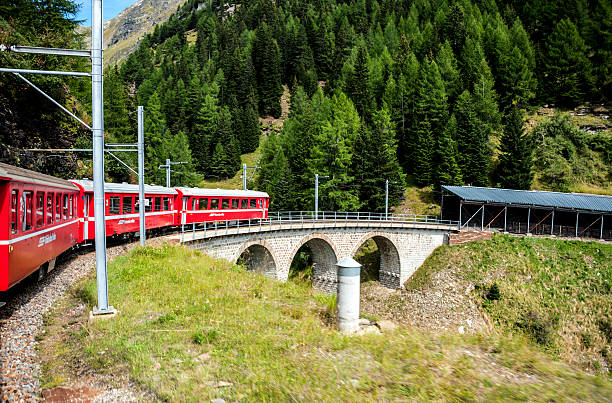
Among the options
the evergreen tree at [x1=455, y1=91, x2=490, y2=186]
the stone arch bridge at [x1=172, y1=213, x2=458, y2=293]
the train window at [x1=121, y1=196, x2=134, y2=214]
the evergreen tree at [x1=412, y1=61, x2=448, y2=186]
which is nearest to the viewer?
the train window at [x1=121, y1=196, x2=134, y2=214]

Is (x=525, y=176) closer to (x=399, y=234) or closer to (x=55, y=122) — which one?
(x=399, y=234)

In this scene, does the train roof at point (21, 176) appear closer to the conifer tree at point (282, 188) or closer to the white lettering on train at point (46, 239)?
the white lettering on train at point (46, 239)

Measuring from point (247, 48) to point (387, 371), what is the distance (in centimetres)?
9330

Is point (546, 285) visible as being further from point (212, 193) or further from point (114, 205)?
point (114, 205)

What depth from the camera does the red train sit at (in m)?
8.62

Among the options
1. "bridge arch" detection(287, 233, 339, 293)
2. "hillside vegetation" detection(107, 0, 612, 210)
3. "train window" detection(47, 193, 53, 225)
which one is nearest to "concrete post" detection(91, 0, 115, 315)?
"train window" detection(47, 193, 53, 225)

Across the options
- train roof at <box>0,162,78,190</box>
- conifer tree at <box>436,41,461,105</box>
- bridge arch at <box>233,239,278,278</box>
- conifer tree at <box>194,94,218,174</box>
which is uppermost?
conifer tree at <box>436,41,461,105</box>

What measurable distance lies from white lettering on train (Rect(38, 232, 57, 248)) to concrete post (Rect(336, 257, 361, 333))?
8.08 meters

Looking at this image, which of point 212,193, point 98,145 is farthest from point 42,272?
point 212,193

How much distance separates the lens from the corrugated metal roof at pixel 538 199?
36219 mm

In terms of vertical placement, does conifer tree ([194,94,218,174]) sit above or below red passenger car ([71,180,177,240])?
above

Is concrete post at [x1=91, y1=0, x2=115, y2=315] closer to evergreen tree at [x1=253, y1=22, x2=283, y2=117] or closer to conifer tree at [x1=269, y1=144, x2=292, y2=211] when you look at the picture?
conifer tree at [x1=269, y1=144, x2=292, y2=211]

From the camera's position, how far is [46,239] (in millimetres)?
11359

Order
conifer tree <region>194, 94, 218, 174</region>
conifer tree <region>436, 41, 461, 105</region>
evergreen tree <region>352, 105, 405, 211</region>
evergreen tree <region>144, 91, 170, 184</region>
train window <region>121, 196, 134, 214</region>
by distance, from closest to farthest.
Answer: train window <region>121, 196, 134, 214</region>, evergreen tree <region>352, 105, 405, 211</region>, conifer tree <region>436, 41, 461, 105</region>, evergreen tree <region>144, 91, 170, 184</region>, conifer tree <region>194, 94, 218, 174</region>
